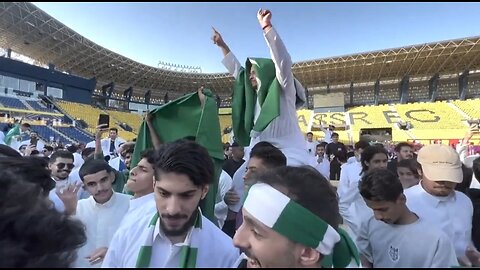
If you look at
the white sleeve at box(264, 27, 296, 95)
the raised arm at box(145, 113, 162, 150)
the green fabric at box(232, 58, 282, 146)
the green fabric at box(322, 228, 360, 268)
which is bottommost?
the green fabric at box(322, 228, 360, 268)

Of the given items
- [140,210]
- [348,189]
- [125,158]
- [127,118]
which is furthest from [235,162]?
[127,118]

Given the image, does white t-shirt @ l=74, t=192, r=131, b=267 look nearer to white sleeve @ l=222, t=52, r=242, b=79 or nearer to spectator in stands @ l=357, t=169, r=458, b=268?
white sleeve @ l=222, t=52, r=242, b=79

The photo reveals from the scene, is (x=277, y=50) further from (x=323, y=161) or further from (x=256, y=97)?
(x=323, y=161)

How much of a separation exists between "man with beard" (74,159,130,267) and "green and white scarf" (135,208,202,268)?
0.79 metres

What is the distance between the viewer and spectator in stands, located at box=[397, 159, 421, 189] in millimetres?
3195

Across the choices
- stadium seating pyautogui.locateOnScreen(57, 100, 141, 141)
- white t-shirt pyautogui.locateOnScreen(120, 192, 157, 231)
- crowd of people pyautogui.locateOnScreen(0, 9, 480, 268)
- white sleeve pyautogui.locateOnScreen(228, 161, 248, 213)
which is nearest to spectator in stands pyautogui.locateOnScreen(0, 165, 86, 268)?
crowd of people pyautogui.locateOnScreen(0, 9, 480, 268)

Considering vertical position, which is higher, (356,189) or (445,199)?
(445,199)

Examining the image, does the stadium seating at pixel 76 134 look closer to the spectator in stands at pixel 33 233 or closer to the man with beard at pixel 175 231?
the man with beard at pixel 175 231

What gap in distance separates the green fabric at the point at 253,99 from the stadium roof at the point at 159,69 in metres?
27.0

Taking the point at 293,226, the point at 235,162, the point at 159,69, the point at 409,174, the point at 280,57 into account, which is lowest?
the point at 235,162

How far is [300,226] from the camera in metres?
1.17

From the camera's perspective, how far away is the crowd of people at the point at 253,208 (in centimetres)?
106

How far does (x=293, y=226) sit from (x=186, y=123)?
178 centimetres

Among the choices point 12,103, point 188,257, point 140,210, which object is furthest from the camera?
point 12,103
